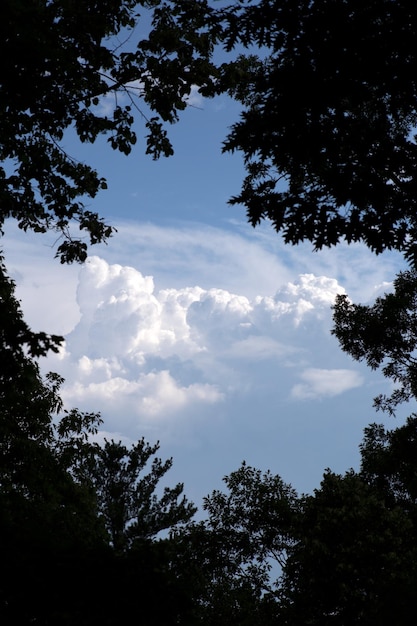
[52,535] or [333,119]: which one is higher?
[333,119]

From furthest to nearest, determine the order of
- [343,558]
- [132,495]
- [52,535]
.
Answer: [132,495] → [343,558] → [52,535]

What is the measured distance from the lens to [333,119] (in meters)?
11.6

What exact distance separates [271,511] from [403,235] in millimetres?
15932

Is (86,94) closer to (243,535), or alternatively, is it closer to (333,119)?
(333,119)

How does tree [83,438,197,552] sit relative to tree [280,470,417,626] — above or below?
above

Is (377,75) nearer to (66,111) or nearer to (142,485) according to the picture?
(66,111)

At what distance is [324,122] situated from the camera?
11.5 metres

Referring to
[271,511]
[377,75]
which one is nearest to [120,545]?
[377,75]

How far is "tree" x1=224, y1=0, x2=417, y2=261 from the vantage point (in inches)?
425

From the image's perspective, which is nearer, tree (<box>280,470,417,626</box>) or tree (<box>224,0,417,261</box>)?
tree (<box>224,0,417,261</box>)

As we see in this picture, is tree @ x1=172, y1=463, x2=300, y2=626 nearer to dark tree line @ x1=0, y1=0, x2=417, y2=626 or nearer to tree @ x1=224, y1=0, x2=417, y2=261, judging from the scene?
dark tree line @ x1=0, y1=0, x2=417, y2=626

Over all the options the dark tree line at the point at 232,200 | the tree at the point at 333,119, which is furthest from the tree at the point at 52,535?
the tree at the point at 333,119

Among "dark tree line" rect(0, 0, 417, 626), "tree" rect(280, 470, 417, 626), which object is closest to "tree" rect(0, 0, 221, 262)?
"dark tree line" rect(0, 0, 417, 626)

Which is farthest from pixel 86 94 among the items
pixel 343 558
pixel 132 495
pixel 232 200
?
pixel 132 495
